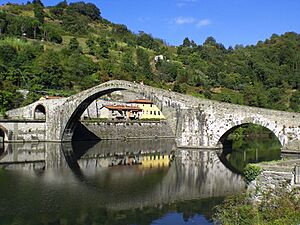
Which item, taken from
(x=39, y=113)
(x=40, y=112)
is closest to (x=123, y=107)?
(x=40, y=112)

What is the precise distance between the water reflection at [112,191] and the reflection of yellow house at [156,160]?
0.68 m

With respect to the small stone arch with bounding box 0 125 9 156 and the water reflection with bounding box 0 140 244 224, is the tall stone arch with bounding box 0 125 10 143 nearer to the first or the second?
the small stone arch with bounding box 0 125 9 156

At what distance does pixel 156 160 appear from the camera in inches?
1299

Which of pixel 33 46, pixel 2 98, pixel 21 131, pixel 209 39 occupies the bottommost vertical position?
pixel 21 131

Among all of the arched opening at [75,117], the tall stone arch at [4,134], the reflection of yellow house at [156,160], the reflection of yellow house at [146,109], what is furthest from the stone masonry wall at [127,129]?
the reflection of yellow house at [156,160]

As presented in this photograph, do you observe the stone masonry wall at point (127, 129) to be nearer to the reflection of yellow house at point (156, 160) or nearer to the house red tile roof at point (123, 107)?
the house red tile roof at point (123, 107)

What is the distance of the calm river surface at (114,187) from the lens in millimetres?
15703

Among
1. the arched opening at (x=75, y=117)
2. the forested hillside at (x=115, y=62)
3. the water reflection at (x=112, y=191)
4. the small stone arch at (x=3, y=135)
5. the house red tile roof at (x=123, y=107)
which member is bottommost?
the water reflection at (x=112, y=191)

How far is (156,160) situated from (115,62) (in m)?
59.5

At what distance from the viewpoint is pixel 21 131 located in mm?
45375

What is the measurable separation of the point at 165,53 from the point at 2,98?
6866 cm

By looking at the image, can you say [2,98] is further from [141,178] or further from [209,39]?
[209,39]

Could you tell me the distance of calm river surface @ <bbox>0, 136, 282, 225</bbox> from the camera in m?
15.7

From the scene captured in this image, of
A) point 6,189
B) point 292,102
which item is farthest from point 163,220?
point 292,102
